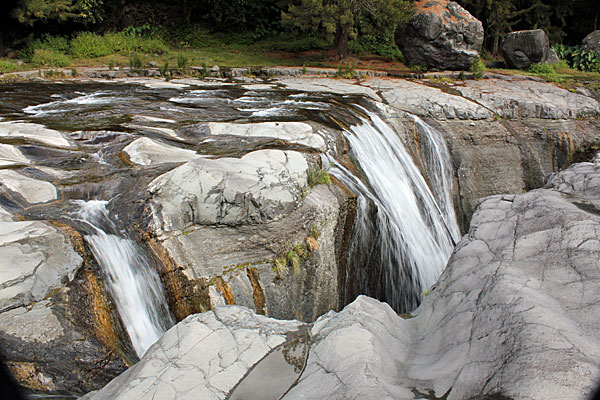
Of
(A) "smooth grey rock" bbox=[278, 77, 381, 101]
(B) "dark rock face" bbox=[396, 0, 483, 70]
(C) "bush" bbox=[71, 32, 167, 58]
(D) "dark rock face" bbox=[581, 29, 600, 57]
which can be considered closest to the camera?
(A) "smooth grey rock" bbox=[278, 77, 381, 101]

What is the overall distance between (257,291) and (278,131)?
9.49 feet

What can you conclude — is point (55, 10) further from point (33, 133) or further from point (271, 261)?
point (271, 261)

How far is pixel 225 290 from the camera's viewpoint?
13.9ft

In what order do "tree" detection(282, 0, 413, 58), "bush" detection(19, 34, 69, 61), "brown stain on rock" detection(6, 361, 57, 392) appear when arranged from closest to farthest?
"brown stain on rock" detection(6, 361, 57, 392) < "tree" detection(282, 0, 413, 58) < "bush" detection(19, 34, 69, 61)

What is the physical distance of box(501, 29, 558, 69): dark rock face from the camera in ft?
49.2

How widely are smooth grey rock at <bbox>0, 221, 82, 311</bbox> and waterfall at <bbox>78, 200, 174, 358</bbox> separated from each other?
1.00ft

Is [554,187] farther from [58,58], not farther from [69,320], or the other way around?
[58,58]

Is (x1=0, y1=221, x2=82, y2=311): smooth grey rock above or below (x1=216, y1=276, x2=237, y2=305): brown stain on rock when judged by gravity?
above

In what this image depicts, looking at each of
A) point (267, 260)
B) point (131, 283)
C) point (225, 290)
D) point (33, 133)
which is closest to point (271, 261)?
point (267, 260)

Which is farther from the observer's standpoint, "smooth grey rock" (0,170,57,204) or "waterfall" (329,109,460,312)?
"waterfall" (329,109,460,312)

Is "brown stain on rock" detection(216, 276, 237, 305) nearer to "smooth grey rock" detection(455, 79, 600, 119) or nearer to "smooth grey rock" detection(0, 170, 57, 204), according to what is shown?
"smooth grey rock" detection(0, 170, 57, 204)

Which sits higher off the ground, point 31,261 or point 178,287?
point 31,261

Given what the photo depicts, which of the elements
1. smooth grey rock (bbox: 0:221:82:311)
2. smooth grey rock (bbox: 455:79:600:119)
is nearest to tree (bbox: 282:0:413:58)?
smooth grey rock (bbox: 455:79:600:119)

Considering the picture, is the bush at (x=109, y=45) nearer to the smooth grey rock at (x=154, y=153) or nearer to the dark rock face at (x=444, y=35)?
the dark rock face at (x=444, y=35)
